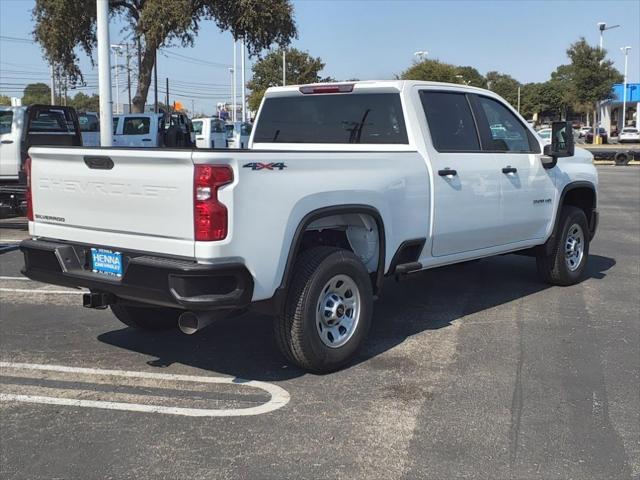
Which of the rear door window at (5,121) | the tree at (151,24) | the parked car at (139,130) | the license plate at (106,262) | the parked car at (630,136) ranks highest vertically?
the tree at (151,24)

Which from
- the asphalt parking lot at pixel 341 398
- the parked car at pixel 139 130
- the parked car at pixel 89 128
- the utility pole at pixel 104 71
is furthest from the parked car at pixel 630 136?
the asphalt parking lot at pixel 341 398

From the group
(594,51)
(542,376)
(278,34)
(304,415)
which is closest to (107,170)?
(304,415)

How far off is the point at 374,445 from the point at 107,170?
2.35 metres

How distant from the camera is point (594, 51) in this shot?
49.6 metres

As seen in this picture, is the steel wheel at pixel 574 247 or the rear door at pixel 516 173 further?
the steel wheel at pixel 574 247

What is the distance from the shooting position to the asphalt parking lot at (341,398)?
3.57 meters

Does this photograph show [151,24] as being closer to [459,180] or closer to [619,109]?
[459,180]

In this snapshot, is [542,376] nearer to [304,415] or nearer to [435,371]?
[435,371]

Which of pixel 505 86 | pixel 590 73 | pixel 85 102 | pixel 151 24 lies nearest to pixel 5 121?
pixel 151 24

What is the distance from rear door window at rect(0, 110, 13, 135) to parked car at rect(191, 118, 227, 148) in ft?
53.5

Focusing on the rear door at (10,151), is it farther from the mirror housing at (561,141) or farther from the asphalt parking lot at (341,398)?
the mirror housing at (561,141)

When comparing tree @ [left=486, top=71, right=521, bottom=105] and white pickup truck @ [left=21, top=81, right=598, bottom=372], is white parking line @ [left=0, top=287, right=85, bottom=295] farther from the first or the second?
tree @ [left=486, top=71, right=521, bottom=105]

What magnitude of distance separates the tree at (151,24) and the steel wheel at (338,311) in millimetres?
23641

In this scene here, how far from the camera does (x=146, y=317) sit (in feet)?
18.9
